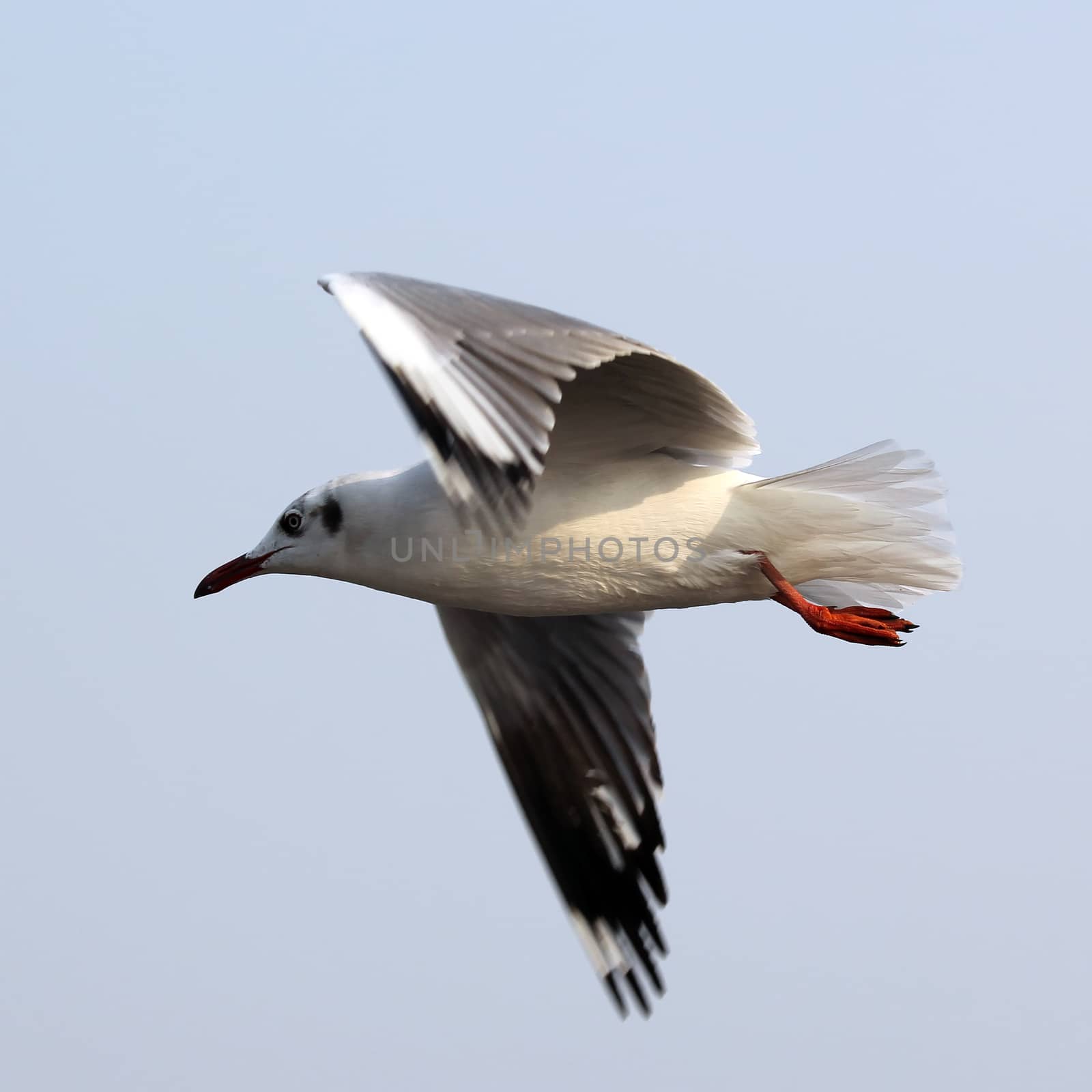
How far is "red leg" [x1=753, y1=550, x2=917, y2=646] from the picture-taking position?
5137 millimetres

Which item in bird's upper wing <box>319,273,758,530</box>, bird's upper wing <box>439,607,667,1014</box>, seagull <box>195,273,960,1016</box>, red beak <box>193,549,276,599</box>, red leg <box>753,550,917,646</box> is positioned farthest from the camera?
bird's upper wing <box>439,607,667,1014</box>

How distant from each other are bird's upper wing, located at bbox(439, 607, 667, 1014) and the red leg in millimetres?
1115

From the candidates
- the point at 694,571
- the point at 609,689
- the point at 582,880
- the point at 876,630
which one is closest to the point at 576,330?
the point at 694,571

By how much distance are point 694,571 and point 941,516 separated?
2.51 feet

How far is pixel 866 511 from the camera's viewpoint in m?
5.16

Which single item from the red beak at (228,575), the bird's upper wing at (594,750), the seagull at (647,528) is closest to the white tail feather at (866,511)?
the seagull at (647,528)

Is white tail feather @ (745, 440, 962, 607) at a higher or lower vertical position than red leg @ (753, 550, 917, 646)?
higher

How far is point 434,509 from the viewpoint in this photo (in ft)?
16.4

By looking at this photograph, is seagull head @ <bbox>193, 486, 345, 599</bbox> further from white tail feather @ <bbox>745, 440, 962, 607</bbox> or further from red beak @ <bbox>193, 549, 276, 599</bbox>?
white tail feather @ <bbox>745, 440, 962, 607</bbox>

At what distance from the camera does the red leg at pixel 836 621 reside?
16.9ft

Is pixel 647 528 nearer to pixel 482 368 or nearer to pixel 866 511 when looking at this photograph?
pixel 866 511

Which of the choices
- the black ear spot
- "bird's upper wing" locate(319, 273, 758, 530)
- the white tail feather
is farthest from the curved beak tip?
the white tail feather

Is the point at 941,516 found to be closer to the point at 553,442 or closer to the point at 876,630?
the point at 876,630

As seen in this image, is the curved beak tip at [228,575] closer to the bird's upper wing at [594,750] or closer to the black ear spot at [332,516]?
the black ear spot at [332,516]
